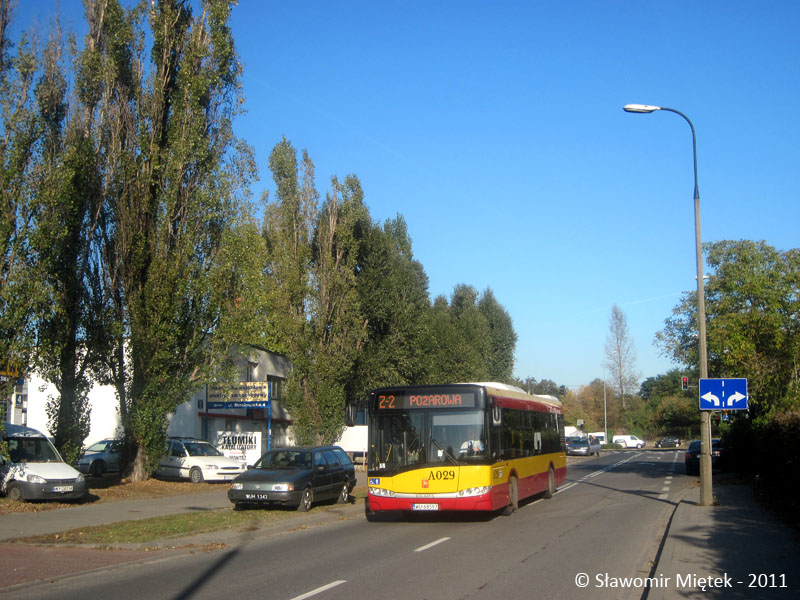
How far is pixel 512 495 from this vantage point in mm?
17078

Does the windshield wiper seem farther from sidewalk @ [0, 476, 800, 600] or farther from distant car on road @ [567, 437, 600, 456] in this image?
distant car on road @ [567, 437, 600, 456]

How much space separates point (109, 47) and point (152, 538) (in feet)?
60.4

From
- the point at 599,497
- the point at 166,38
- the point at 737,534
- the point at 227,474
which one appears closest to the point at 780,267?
the point at 599,497

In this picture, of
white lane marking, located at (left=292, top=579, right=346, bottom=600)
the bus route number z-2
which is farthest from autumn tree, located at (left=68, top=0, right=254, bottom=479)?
white lane marking, located at (left=292, top=579, right=346, bottom=600)

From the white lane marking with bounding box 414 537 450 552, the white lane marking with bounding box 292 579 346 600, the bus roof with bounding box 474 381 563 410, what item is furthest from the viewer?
the bus roof with bounding box 474 381 563 410

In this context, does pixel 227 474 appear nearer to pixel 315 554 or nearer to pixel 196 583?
pixel 315 554

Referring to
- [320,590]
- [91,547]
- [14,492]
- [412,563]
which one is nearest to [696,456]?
[412,563]

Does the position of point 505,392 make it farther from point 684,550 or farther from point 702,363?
point 684,550

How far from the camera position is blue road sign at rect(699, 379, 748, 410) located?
56.8 ft

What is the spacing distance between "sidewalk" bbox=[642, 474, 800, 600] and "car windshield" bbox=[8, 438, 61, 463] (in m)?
15.7

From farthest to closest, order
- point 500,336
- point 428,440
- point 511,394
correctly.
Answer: point 500,336 → point 511,394 → point 428,440

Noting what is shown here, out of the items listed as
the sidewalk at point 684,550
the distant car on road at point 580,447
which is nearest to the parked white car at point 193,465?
the sidewalk at point 684,550

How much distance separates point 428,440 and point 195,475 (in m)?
15.1

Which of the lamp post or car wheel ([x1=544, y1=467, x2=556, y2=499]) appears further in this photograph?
car wheel ([x1=544, y1=467, x2=556, y2=499])
